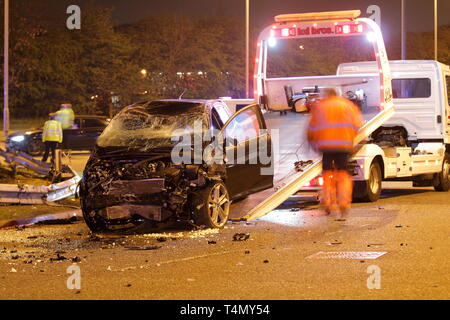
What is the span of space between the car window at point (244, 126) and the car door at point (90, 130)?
72.7 ft

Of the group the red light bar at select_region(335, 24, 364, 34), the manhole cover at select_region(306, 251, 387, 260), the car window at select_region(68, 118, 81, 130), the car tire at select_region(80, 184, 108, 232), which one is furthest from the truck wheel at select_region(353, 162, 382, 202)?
the car window at select_region(68, 118, 81, 130)

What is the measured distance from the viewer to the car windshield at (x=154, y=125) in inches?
502

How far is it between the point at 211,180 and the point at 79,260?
3.01 meters

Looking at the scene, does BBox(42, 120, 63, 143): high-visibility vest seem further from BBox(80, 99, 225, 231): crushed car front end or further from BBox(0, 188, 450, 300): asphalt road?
BBox(80, 99, 225, 231): crushed car front end

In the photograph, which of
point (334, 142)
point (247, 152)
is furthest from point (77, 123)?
point (334, 142)

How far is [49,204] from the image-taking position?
1590 cm

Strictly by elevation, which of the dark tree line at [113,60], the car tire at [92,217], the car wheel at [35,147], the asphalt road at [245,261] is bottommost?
the asphalt road at [245,261]

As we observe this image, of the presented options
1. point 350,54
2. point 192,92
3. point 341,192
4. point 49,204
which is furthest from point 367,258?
point 350,54

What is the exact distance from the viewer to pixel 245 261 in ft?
31.9

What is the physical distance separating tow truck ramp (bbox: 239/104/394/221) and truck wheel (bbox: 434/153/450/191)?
335 centimetres

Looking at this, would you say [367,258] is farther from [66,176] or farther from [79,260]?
[66,176]

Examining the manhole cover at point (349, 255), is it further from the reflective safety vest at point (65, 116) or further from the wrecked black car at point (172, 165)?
the reflective safety vest at point (65, 116)

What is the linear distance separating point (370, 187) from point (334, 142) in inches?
110
